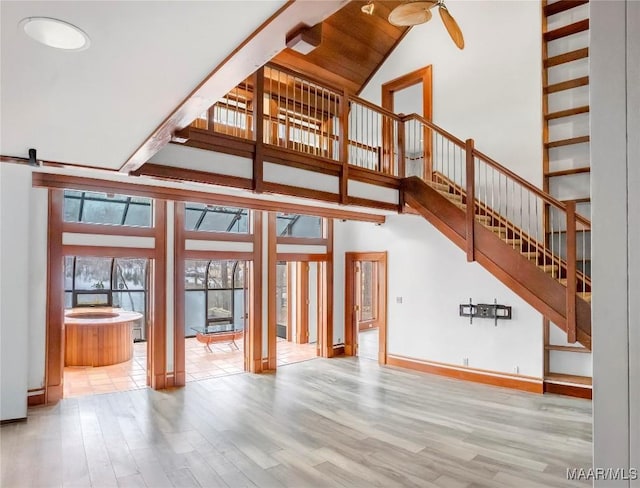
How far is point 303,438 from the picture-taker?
177 inches

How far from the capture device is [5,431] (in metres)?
4.54

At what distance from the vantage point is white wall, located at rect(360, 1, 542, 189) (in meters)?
6.22

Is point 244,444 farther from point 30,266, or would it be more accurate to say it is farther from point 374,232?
point 374,232

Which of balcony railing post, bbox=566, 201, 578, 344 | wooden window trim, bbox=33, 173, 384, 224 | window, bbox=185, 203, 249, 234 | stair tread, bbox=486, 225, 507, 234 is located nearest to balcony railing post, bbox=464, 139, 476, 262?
stair tread, bbox=486, 225, 507, 234

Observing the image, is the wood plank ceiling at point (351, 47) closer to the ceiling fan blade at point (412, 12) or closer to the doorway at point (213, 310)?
the ceiling fan blade at point (412, 12)

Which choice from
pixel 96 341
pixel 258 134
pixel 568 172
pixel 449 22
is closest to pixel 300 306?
pixel 96 341

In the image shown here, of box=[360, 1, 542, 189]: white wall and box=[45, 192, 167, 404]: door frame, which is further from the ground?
box=[360, 1, 542, 189]: white wall

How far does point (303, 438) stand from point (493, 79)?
612 cm

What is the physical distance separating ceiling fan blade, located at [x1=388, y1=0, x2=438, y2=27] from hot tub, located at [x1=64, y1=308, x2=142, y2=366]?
694cm

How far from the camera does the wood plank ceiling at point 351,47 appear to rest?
308 inches

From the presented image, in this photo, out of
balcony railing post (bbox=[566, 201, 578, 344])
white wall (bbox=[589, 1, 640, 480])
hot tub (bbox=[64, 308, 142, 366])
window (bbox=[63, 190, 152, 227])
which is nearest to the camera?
white wall (bbox=[589, 1, 640, 480])

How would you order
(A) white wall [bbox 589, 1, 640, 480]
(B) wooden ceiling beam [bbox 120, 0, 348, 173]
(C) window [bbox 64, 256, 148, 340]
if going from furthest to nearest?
(C) window [bbox 64, 256, 148, 340], (B) wooden ceiling beam [bbox 120, 0, 348, 173], (A) white wall [bbox 589, 1, 640, 480]

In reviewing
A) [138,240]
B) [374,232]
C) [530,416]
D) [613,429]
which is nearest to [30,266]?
[138,240]

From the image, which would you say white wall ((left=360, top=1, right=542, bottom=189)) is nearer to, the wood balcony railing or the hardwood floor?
the wood balcony railing
